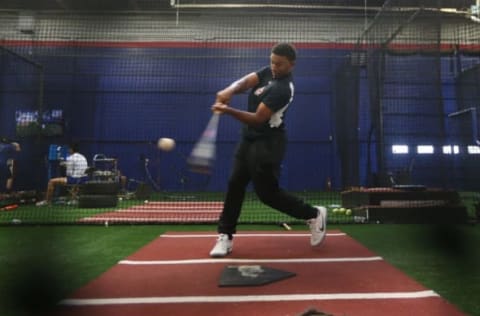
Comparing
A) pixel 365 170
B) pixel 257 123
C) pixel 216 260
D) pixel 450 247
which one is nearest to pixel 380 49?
pixel 365 170

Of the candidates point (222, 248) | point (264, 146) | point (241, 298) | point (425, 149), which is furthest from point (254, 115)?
point (425, 149)

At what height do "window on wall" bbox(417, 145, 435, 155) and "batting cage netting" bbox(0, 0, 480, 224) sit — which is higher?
"batting cage netting" bbox(0, 0, 480, 224)

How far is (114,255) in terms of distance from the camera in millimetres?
2912

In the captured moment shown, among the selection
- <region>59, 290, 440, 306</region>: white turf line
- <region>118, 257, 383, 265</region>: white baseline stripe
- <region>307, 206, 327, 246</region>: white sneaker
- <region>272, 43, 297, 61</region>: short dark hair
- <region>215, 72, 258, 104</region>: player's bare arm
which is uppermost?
<region>272, 43, 297, 61</region>: short dark hair

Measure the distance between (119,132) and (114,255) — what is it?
9.30m

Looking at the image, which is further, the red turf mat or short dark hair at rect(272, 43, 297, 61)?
short dark hair at rect(272, 43, 297, 61)

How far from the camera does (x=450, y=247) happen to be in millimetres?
3197

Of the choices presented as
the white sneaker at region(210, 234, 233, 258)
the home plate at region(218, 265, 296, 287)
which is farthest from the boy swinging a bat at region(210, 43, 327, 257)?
the home plate at region(218, 265, 296, 287)

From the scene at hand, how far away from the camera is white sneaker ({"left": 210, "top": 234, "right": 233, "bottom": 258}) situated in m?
2.76

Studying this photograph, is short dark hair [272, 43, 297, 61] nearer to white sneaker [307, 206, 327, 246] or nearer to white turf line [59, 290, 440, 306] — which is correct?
white sneaker [307, 206, 327, 246]

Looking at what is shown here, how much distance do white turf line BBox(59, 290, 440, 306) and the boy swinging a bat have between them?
2.99 ft

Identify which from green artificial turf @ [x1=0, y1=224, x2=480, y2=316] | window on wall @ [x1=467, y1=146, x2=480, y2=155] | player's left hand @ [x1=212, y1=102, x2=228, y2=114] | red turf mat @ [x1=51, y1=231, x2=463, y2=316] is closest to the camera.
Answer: red turf mat @ [x1=51, y1=231, x2=463, y2=316]

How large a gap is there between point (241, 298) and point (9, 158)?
27.4ft

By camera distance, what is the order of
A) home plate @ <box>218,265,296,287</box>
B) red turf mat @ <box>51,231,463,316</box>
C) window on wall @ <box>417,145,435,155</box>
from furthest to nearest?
window on wall @ <box>417,145,435,155</box> < home plate @ <box>218,265,296,287</box> < red turf mat @ <box>51,231,463,316</box>
